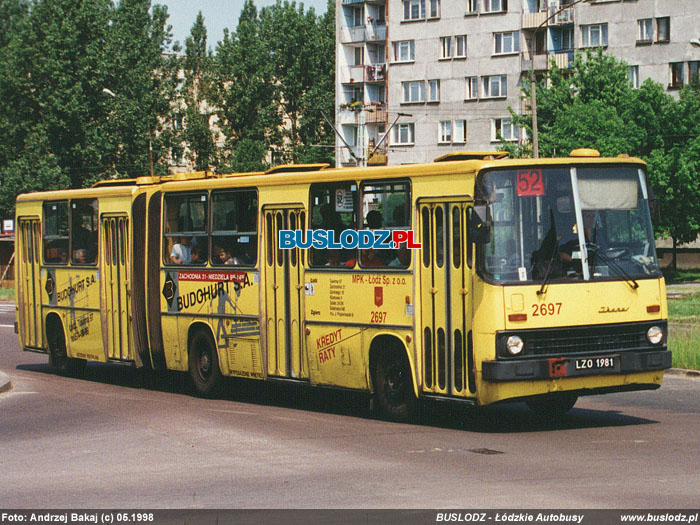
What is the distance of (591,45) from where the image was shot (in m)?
72.4

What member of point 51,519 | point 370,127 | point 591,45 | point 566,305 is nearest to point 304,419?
point 566,305

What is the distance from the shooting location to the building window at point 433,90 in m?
80.1

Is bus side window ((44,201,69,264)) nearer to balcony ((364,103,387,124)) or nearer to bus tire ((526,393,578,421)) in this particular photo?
bus tire ((526,393,578,421))

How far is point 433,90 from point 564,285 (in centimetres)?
6845

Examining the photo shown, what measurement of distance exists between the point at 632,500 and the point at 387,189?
5.91 m

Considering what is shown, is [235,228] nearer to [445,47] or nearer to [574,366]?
[574,366]

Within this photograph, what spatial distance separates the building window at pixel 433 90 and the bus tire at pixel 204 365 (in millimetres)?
63987

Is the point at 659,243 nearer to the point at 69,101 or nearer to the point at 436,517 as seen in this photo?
the point at 69,101

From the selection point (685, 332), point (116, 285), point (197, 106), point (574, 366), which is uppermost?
point (197, 106)

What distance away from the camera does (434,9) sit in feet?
263

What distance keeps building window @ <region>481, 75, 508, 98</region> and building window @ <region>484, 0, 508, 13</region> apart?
392 cm

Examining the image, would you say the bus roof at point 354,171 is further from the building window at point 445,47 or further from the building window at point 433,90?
the building window at point 433,90

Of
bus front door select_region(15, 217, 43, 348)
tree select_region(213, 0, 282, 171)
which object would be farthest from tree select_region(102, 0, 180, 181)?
bus front door select_region(15, 217, 43, 348)

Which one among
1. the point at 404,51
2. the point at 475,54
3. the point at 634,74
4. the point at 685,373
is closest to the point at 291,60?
the point at 404,51
